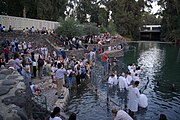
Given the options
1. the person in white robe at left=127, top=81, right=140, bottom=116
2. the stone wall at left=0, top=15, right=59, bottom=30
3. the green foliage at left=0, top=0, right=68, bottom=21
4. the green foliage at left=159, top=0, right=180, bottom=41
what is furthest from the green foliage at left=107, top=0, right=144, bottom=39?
the person in white robe at left=127, top=81, right=140, bottom=116

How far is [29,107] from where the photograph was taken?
889cm

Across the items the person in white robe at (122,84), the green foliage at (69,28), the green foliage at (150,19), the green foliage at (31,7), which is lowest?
the person in white robe at (122,84)

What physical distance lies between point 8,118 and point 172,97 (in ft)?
41.5

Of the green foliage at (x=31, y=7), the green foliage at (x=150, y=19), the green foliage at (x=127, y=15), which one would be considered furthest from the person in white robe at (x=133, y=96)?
the green foliage at (x=150, y=19)

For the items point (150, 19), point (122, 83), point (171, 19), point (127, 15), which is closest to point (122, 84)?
point (122, 83)

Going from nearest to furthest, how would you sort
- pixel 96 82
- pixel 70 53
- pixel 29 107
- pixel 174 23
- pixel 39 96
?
pixel 29 107 → pixel 39 96 → pixel 96 82 → pixel 70 53 → pixel 174 23

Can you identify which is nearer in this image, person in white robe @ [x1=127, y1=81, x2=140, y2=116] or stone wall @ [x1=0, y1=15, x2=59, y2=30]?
person in white robe @ [x1=127, y1=81, x2=140, y2=116]

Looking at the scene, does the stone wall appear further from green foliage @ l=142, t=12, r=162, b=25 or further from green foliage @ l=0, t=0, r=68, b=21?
green foliage @ l=142, t=12, r=162, b=25

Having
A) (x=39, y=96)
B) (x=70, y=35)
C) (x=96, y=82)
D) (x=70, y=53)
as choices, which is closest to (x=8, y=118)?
(x=39, y=96)

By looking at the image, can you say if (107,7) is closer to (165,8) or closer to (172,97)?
(165,8)

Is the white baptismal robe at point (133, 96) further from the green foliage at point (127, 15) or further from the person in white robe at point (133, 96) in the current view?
the green foliage at point (127, 15)

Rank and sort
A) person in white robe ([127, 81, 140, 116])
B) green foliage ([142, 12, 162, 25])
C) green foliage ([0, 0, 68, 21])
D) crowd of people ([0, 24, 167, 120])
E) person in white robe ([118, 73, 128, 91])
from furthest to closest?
green foliage ([142, 12, 162, 25]) → green foliage ([0, 0, 68, 21]) → person in white robe ([118, 73, 128, 91]) → crowd of people ([0, 24, 167, 120]) → person in white robe ([127, 81, 140, 116])

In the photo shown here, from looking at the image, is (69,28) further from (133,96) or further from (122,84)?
(133,96)

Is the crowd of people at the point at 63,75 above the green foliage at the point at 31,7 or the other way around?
the other way around
